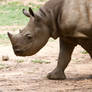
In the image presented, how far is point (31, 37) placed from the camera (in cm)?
755

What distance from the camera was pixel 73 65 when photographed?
953cm

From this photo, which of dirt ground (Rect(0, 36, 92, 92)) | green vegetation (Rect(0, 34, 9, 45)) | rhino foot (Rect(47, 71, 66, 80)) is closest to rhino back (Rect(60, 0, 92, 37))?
dirt ground (Rect(0, 36, 92, 92))

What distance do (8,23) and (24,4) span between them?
485 cm

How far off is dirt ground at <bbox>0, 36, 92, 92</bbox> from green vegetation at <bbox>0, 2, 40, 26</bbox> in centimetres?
514

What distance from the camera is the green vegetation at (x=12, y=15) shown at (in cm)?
1662

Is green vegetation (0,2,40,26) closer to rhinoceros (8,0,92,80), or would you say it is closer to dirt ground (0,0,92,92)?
dirt ground (0,0,92,92)

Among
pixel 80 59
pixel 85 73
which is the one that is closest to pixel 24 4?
pixel 80 59

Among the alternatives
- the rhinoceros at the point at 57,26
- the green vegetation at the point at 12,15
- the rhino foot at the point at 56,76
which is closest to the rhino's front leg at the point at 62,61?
the rhino foot at the point at 56,76

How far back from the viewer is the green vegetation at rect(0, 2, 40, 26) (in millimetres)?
16625

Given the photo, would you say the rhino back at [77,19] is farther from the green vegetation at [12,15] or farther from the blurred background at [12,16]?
the green vegetation at [12,15]

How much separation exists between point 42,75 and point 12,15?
9946 mm

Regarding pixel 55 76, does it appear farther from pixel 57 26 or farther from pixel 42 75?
pixel 57 26

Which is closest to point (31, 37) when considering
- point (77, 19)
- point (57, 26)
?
point (57, 26)

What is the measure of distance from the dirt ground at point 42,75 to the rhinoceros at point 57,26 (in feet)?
1.78
